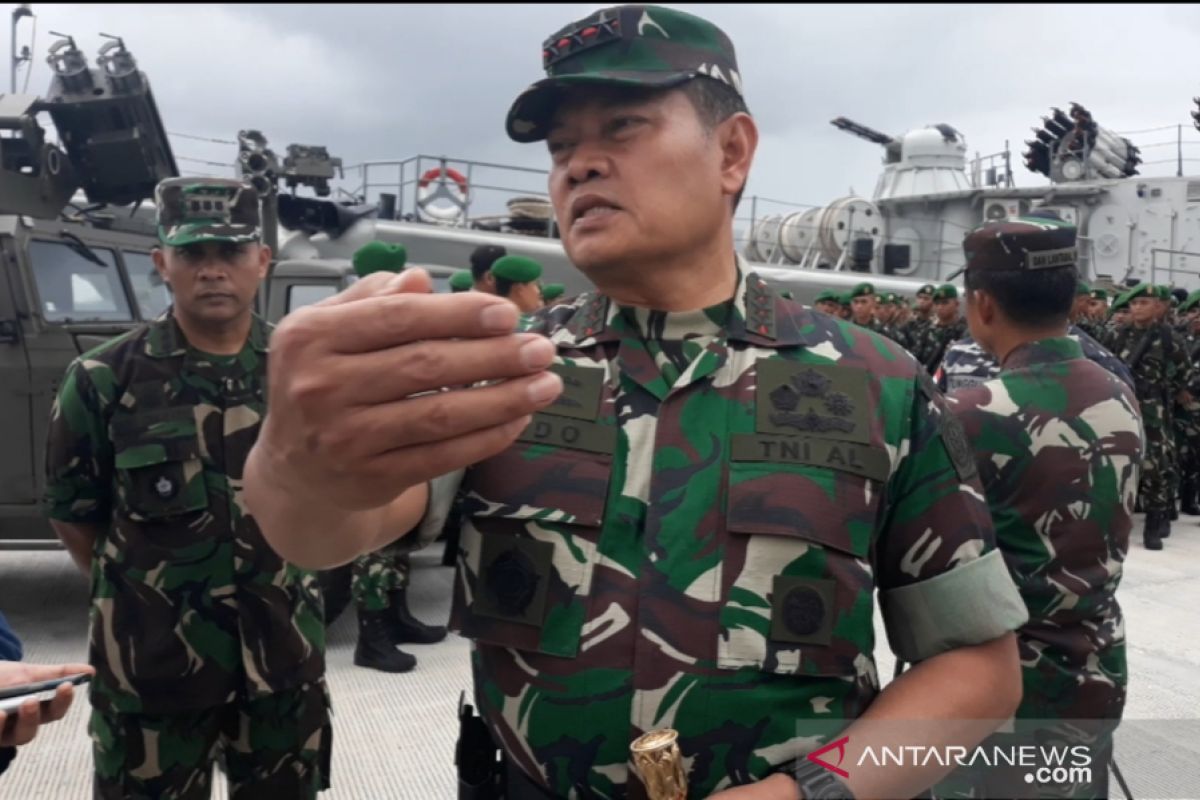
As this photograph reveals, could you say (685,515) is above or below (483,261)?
below

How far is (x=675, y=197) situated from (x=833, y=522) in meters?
0.45

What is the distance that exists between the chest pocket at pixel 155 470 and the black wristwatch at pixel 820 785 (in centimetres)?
164

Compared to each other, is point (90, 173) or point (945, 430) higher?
point (90, 173)

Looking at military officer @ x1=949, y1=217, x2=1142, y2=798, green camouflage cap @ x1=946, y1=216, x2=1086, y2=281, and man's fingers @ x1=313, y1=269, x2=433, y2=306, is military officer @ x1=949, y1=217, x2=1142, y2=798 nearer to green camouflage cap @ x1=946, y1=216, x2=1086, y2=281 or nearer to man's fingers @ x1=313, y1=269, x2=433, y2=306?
green camouflage cap @ x1=946, y1=216, x2=1086, y2=281

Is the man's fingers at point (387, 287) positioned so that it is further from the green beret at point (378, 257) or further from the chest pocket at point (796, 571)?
the green beret at point (378, 257)

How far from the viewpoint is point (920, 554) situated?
1240 millimetres

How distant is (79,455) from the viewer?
7.50 feet

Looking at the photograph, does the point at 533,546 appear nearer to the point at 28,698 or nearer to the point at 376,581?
the point at 28,698

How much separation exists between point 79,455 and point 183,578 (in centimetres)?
40

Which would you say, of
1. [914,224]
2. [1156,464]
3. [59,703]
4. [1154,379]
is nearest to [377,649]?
[59,703]

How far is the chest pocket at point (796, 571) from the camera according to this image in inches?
45.3

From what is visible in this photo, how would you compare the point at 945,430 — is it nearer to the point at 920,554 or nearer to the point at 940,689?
the point at 920,554

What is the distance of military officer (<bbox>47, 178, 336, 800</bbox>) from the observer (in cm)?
215

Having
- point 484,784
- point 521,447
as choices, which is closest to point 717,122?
point 521,447
